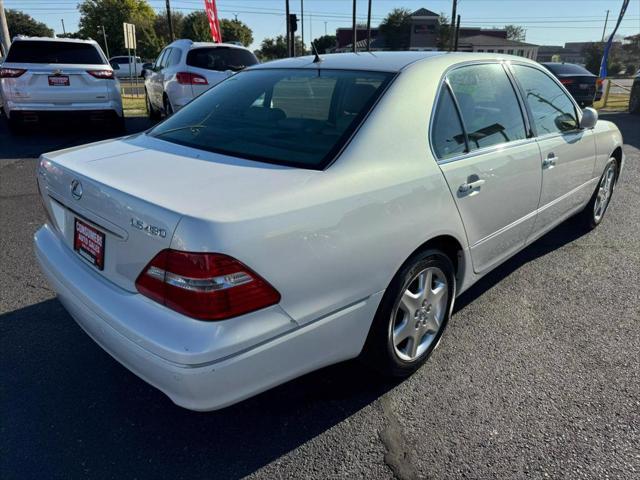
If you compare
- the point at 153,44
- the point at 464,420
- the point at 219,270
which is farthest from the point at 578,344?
the point at 153,44

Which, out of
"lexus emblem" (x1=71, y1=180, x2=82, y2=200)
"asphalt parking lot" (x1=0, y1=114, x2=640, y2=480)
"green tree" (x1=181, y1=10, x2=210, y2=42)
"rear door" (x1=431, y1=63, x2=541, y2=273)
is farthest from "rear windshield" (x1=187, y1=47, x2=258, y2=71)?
"green tree" (x1=181, y1=10, x2=210, y2=42)

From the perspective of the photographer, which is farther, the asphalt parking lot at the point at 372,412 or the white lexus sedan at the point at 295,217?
the asphalt parking lot at the point at 372,412

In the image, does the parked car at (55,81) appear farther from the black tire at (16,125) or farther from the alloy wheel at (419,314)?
the alloy wheel at (419,314)

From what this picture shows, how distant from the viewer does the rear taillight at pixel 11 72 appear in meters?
8.28

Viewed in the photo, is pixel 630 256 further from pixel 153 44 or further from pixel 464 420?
pixel 153 44

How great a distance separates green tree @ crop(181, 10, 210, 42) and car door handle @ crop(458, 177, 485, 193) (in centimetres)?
5956

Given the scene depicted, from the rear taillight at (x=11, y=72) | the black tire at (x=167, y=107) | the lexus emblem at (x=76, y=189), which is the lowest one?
the black tire at (x=167, y=107)

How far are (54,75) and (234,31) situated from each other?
223 ft

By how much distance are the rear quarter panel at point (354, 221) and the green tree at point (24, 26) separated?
235 ft

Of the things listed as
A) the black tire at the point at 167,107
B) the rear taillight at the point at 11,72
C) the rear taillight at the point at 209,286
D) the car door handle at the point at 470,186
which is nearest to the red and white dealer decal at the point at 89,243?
the rear taillight at the point at 209,286

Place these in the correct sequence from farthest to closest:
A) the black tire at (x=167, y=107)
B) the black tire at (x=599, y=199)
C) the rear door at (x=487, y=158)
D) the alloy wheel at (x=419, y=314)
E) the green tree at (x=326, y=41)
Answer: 1. the green tree at (x=326, y=41)
2. the black tire at (x=167, y=107)
3. the black tire at (x=599, y=199)
4. the rear door at (x=487, y=158)
5. the alloy wheel at (x=419, y=314)

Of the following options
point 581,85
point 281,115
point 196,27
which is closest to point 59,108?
point 281,115

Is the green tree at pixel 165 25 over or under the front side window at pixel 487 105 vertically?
over

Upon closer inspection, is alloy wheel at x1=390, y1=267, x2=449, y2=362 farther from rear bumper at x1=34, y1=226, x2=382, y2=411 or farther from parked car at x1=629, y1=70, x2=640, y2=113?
parked car at x1=629, y1=70, x2=640, y2=113
